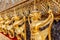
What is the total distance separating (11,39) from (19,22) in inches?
8.0

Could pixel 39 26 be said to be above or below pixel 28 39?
above

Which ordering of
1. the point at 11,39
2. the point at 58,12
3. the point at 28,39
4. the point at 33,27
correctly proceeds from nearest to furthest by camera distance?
the point at 33,27
the point at 58,12
the point at 28,39
the point at 11,39

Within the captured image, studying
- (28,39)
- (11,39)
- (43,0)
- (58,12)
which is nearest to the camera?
(58,12)

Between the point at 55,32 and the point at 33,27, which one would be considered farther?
the point at 55,32

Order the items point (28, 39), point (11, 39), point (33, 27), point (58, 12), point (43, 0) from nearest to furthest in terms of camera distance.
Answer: point (33, 27)
point (58, 12)
point (43, 0)
point (28, 39)
point (11, 39)

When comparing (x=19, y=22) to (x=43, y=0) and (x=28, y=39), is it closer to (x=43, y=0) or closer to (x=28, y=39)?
(x=28, y=39)

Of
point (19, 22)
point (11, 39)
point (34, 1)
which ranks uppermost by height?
point (34, 1)

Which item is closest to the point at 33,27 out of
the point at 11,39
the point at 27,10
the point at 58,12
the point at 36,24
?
the point at 36,24

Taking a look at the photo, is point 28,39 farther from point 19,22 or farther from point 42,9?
point 42,9

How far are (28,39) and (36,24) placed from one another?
0.37 metres

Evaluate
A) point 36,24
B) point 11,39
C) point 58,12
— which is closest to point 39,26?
point 36,24

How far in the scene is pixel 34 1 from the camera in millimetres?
957

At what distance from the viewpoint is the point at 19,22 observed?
3.41 feet

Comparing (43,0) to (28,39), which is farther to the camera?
(28,39)
